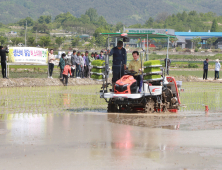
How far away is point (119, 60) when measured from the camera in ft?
45.6

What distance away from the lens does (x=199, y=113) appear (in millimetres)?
13906

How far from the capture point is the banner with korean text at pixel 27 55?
2767 centimetres

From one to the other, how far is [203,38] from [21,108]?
17517 centimetres

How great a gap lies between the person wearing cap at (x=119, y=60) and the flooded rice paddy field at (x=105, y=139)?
1427 mm

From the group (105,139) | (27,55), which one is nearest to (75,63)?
(27,55)

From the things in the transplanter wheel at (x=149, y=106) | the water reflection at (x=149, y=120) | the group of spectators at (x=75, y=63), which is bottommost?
the water reflection at (x=149, y=120)

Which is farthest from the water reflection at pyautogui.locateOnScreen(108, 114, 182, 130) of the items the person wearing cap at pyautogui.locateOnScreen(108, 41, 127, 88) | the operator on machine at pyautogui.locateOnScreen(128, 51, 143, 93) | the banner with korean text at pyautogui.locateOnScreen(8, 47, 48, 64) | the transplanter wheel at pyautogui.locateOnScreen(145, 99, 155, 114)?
the banner with korean text at pyautogui.locateOnScreen(8, 47, 48, 64)

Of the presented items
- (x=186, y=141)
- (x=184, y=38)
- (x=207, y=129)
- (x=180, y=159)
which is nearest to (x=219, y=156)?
(x=180, y=159)

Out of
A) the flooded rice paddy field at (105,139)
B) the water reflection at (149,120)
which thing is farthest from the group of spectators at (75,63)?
the water reflection at (149,120)

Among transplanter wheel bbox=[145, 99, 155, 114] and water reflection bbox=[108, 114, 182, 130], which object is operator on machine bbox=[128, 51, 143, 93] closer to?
transplanter wheel bbox=[145, 99, 155, 114]

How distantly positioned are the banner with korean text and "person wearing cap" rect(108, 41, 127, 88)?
15209 mm

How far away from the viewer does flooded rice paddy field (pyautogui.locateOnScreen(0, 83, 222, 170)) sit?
7.04 metres

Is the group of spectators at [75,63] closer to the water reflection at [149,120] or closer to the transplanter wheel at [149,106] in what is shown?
the transplanter wheel at [149,106]

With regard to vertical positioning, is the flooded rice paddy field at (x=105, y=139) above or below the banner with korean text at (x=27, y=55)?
below
